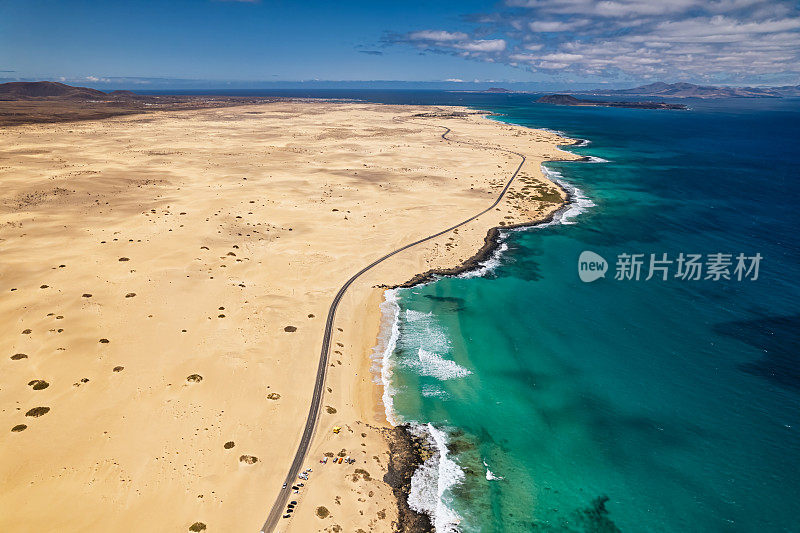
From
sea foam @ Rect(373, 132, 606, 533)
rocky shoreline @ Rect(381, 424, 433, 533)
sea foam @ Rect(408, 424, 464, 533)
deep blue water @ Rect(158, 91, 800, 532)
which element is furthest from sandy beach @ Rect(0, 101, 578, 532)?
deep blue water @ Rect(158, 91, 800, 532)

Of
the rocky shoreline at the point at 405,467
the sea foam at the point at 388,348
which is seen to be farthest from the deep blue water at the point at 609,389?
the rocky shoreline at the point at 405,467

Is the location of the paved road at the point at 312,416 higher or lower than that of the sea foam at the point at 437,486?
higher

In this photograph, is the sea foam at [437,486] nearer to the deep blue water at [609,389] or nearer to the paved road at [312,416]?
the deep blue water at [609,389]

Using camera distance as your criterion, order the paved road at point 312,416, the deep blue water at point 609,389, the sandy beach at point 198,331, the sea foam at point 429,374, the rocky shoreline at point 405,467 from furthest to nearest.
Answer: the deep blue water at point 609,389, the sea foam at point 429,374, the sandy beach at point 198,331, the rocky shoreline at point 405,467, the paved road at point 312,416

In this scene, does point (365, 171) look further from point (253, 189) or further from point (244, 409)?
point (244, 409)

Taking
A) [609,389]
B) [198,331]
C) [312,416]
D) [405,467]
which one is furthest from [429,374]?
[198,331]

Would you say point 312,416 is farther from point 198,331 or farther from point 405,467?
point 198,331

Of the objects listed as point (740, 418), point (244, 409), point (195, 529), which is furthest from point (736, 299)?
point (195, 529)

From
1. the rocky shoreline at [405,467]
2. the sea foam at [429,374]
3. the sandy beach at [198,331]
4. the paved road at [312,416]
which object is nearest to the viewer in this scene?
the paved road at [312,416]
